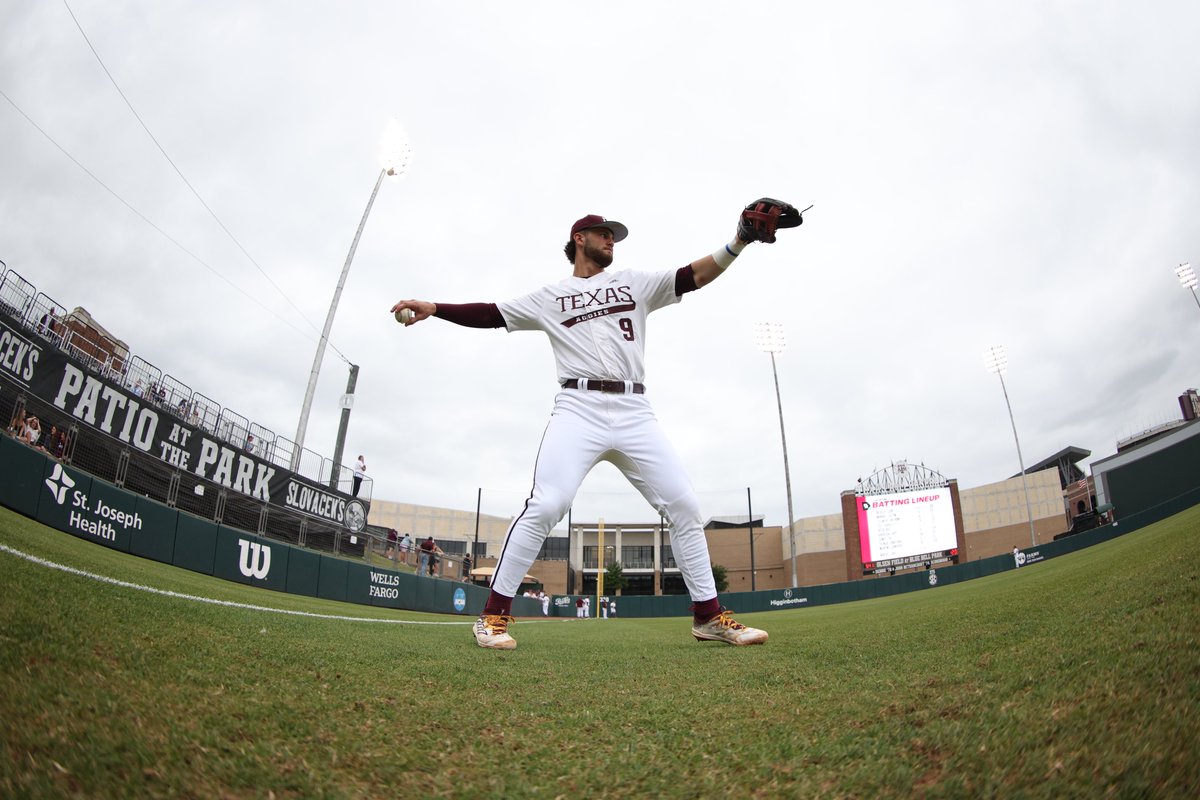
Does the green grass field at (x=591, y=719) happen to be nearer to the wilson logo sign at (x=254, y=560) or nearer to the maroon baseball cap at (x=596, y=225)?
the maroon baseball cap at (x=596, y=225)

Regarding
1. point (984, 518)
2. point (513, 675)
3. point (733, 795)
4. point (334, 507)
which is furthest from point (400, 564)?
point (984, 518)

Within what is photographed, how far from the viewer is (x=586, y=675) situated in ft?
7.55

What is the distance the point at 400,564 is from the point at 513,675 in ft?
63.0

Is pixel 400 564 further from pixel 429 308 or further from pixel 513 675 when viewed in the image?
pixel 513 675

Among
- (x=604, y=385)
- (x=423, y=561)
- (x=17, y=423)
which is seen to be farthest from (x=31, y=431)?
(x=423, y=561)

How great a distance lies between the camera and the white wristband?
354 centimetres

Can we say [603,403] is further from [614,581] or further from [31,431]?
[614,581]

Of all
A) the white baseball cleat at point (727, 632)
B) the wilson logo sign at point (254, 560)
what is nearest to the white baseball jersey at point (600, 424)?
the white baseball cleat at point (727, 632)

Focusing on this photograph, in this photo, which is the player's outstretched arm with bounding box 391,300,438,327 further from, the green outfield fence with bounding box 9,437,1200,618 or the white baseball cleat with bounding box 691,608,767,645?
the green outfield fence with bounding box 9,437,1200,618

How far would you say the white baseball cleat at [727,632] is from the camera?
3428mm

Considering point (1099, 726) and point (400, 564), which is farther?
point (400, 564)

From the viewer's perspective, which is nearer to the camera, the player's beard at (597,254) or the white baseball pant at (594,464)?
the white baseball pant at (594,464)

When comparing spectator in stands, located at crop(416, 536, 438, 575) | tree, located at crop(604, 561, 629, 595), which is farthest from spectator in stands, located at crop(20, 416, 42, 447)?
tree, located at crop(604, 561, 629, 595)

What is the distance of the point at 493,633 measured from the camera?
3422mm
